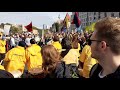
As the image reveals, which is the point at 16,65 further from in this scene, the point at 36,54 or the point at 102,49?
the point at 102,49

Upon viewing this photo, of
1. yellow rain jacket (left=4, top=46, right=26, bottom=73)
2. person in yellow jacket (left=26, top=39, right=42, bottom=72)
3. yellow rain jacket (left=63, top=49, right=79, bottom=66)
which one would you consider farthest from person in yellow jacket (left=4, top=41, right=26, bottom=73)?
yellow rain jacket (left=63, top=49, right=79, bottom=66)

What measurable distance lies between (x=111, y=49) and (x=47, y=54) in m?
1.56

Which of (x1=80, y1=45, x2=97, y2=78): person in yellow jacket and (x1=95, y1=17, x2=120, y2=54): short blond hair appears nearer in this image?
(x1=95, y1=17, x2=120, y2=54): short blond hair

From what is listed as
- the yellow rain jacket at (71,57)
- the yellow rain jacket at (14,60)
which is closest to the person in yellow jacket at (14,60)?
the yellow rain jacket at (14,60)

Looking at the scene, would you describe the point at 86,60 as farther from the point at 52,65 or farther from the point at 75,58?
the point at 52,65

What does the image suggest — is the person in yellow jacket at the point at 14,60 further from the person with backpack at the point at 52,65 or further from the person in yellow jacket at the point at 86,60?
the person with backpack at the point at 52,65

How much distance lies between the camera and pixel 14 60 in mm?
4891

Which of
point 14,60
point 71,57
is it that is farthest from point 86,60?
point 14,60

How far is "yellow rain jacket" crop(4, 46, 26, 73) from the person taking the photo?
479 cm

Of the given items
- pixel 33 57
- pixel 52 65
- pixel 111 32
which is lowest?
pixel 33 57

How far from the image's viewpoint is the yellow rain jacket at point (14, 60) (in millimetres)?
4785

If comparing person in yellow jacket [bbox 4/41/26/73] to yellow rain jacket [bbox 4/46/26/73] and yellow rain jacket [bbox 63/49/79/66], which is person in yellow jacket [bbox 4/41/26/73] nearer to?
yellow rain jacket [bbox 4/46/26/73]
